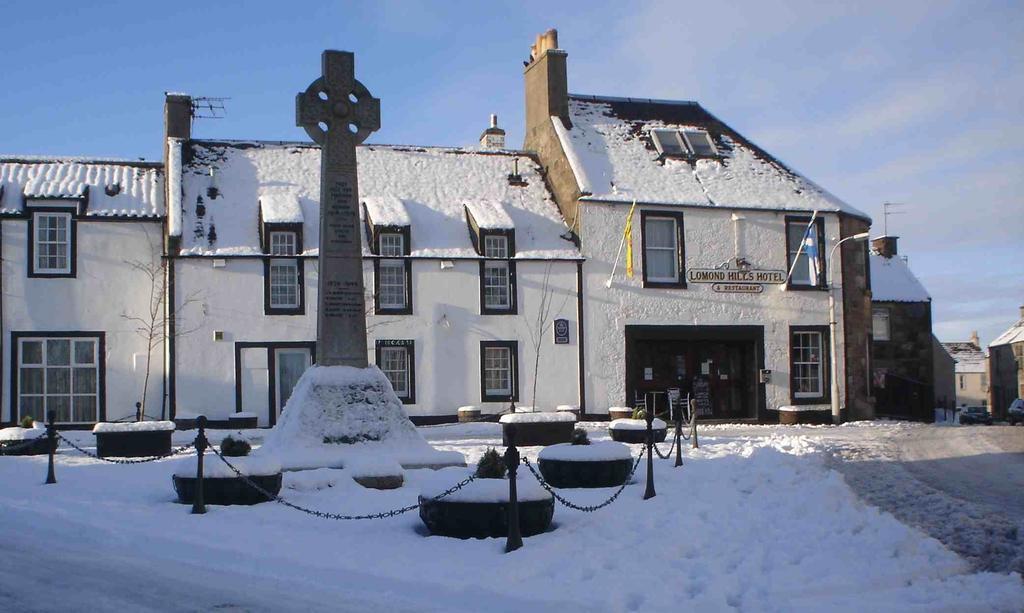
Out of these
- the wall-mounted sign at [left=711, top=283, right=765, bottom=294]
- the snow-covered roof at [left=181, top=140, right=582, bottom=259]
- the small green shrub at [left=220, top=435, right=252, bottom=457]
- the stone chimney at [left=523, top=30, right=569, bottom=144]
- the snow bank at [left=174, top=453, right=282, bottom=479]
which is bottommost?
the snow bank at [left=174, top=453, right=282, bottom=479]

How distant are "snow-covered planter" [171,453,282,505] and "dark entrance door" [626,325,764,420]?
16.8 metres

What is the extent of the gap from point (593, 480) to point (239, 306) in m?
14.8

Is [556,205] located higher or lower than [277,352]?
higher

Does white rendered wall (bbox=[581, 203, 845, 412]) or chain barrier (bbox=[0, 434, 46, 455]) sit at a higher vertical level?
white rendered wall (bbox=[581, 203, 845, 412])

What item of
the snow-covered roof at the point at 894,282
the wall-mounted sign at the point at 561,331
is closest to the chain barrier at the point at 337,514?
the wall-mounted sign at the point at 561,331

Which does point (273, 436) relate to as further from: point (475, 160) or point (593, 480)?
point (475, 160)

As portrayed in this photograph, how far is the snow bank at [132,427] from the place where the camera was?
18.0 meters

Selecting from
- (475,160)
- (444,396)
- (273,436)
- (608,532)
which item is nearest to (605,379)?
(444,396)

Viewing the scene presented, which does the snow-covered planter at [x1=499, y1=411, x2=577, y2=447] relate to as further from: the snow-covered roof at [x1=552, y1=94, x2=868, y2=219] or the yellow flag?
the snow-covered roof at [x1=552, y1=94, x2=868, y2=219]

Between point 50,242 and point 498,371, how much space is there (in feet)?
39.2

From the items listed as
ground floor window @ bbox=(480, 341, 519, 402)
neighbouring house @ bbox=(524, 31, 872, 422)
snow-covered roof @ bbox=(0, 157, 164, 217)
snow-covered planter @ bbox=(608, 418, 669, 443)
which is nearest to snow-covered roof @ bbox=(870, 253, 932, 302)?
neighbouring house @ bbox=(524, 31, 872, 422)

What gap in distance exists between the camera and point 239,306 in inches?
1015

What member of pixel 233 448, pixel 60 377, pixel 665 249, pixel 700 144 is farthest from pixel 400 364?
pixel 233 448

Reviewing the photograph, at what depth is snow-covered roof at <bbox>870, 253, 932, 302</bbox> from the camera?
45.4 m
